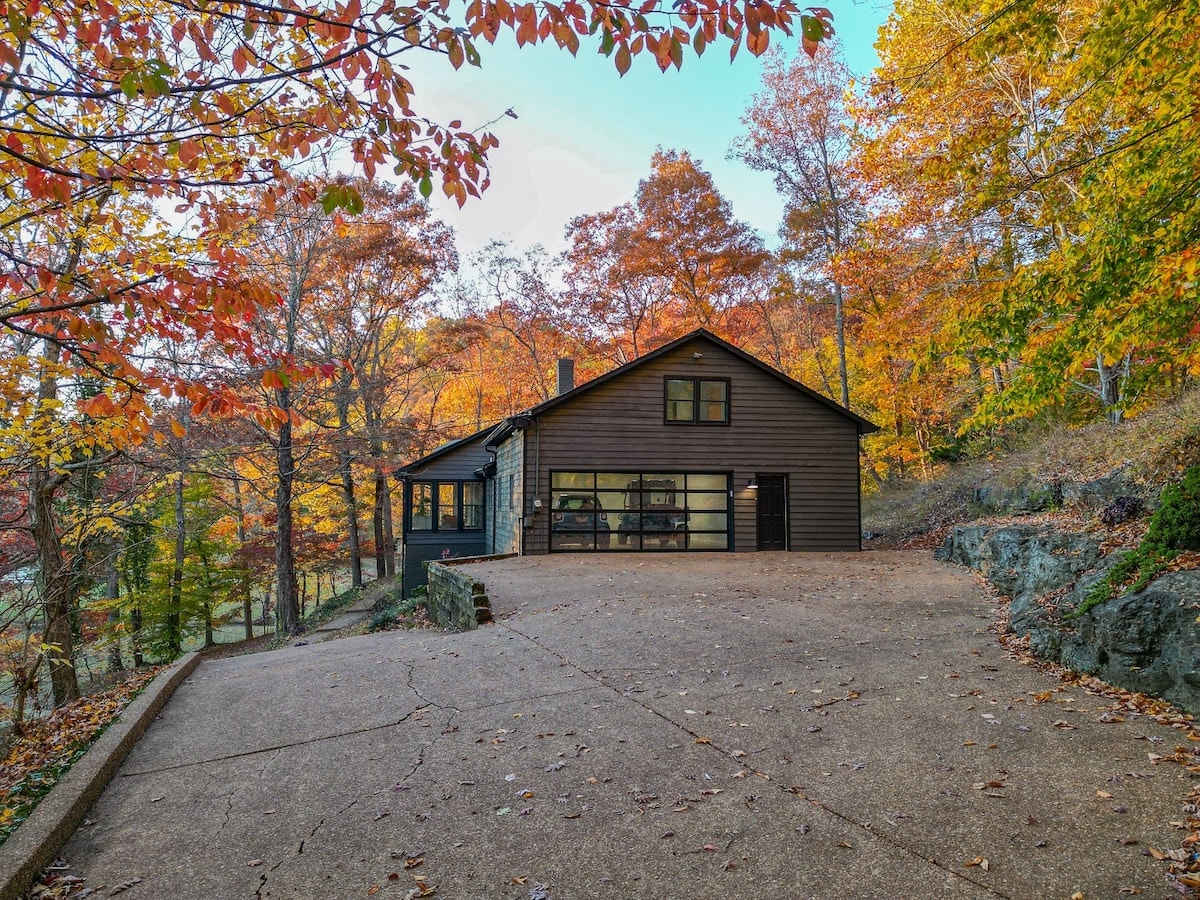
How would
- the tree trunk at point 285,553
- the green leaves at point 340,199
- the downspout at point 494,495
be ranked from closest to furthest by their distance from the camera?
the green leaves at point 340,199
the tree trunk at point 285,553
the downspout at point 494,495

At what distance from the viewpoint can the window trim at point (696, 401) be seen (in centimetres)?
1714

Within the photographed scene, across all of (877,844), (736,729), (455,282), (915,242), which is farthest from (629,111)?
(455,282)

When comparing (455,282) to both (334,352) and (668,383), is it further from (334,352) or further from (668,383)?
(668,383)

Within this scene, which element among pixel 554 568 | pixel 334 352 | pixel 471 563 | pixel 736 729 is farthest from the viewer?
pixel 334 352

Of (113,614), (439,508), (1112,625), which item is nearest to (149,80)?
(1112,625)

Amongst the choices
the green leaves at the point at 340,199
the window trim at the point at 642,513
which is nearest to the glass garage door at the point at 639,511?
the window trim at the point at 642,513

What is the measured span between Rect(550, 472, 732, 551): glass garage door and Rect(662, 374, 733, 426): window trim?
1373 mm

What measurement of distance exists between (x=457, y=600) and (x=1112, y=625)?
26.9ft

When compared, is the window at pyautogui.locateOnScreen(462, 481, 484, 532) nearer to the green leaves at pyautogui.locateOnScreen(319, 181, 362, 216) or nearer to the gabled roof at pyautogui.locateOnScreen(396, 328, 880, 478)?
the gabled roof at pyautogui.locateOnScreen(396, 328, 880, 478)

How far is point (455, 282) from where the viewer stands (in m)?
26.5

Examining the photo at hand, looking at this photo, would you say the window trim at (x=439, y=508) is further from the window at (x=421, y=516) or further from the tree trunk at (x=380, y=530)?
the tree trunk at (x=380, y=530)

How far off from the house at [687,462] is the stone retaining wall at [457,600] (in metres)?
4.32

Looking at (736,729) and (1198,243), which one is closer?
(736,729)

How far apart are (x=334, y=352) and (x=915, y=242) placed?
17.2 meters
